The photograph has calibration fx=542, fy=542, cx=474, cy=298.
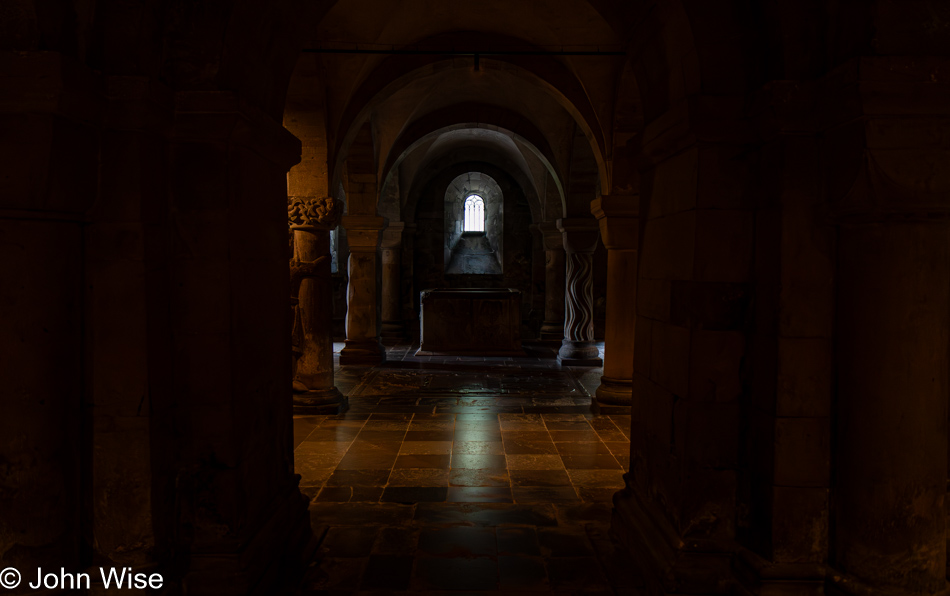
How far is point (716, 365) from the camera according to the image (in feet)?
7.35

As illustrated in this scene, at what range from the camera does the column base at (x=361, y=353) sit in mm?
8898

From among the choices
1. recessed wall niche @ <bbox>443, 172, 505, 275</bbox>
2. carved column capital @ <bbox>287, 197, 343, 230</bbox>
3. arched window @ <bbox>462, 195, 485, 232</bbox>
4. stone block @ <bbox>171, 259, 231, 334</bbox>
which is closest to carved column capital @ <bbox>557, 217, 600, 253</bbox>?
carved column capital @ <bbox>287, 197, 343, 230</bbox>

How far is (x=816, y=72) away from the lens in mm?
2074

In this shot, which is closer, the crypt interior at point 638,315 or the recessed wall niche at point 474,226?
the crypt interior at point 638,315

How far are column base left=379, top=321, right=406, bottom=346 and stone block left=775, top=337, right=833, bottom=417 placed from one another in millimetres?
10450

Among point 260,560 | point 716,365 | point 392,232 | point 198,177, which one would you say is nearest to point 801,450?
point 716,365

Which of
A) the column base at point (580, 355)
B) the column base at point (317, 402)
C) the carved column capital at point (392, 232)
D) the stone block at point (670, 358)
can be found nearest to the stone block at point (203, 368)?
the stone block at point (670, 358)

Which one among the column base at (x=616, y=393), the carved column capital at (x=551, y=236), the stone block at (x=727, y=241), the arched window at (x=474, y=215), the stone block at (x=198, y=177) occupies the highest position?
the arched window at (x=474, y=215)

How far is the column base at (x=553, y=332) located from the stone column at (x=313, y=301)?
617cm

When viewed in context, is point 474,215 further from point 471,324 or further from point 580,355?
point 580,355

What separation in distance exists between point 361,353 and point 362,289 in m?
1.06

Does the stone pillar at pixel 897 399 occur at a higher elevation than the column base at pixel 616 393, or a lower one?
higher

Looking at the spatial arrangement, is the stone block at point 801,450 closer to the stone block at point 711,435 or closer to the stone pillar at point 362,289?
the stone block at point 711,435

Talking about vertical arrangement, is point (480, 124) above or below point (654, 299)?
above
